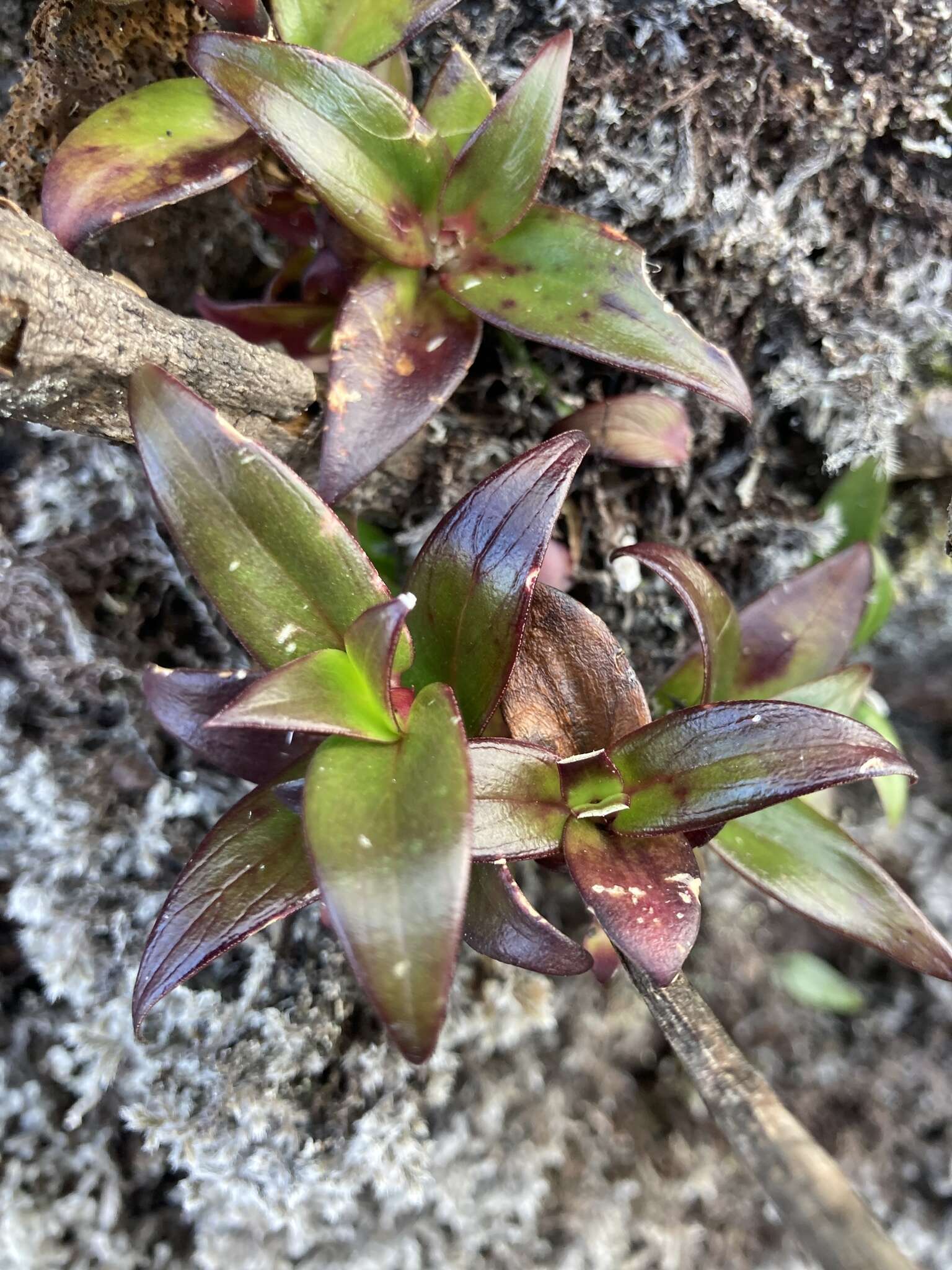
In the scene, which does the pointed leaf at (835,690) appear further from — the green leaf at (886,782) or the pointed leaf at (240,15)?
the pointed leaf at (240,15)

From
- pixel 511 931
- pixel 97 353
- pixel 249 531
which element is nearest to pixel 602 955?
pixel 511 931

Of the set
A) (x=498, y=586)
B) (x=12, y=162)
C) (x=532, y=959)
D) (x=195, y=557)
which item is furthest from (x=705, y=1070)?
(x=12, y=162)

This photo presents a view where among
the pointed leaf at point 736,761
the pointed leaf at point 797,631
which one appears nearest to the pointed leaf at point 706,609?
the pointed leaf at point 797,631

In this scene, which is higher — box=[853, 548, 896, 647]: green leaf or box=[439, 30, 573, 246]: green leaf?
box=[439, 30, 573, 246]: green leaf

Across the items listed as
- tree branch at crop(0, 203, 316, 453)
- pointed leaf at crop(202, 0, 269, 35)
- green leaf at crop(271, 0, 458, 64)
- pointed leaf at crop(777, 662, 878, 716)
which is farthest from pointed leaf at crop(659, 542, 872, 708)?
pointed leaf at crop(202, 0, 269, 35)

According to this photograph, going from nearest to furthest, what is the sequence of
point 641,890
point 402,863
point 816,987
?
point 402,863 < point 641,890 < point 816,987

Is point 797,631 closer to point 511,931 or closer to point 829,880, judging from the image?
point 829,880

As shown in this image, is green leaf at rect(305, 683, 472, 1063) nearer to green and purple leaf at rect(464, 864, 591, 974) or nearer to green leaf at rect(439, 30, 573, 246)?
green and purple leaf at rect(464, 864, 591, 974)
